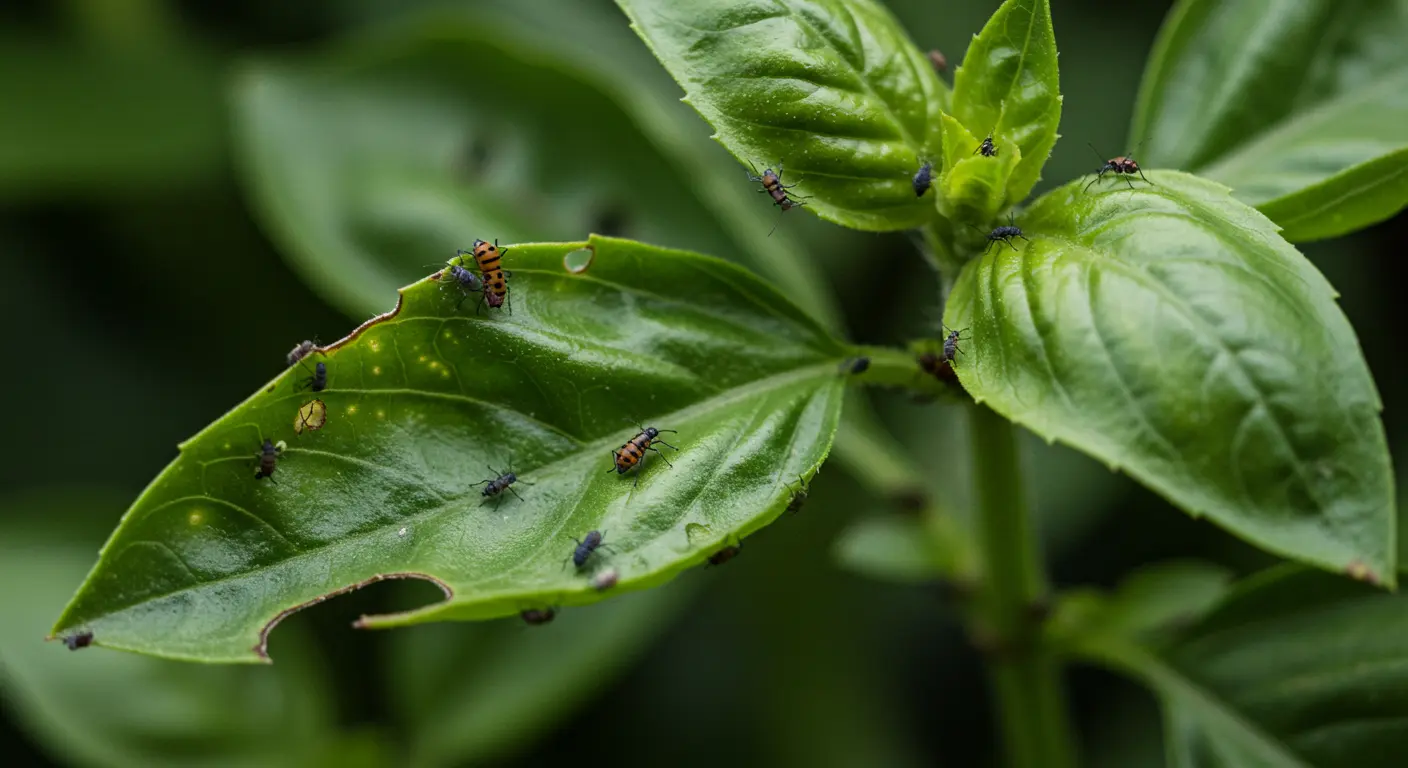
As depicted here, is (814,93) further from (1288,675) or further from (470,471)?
(1288,675)

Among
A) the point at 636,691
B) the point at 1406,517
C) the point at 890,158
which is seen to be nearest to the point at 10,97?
the point at 636,691

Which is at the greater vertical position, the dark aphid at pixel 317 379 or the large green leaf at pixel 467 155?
the large green leaf at pixel 467 155

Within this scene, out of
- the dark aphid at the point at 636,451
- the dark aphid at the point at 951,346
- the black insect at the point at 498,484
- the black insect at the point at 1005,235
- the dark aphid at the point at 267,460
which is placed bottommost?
the black insect at the point at 498,484

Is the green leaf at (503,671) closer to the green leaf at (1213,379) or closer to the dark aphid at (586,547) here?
the dark aphid at (586,547)

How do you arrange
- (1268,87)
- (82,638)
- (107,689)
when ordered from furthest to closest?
(107,689) → (1268,87) → (82,638)

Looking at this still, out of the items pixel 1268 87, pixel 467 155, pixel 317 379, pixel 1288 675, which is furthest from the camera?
pixel 467 155

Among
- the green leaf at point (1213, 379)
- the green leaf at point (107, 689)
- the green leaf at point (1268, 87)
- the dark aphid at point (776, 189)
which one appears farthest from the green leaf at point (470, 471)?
the green leaf at point (107, 689)

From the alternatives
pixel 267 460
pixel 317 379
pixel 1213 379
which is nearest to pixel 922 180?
pixel 1213 379

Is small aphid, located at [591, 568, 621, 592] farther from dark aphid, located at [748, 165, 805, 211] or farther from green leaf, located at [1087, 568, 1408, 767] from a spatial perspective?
green leaf, located at [1087, 568, 1408, 767]
